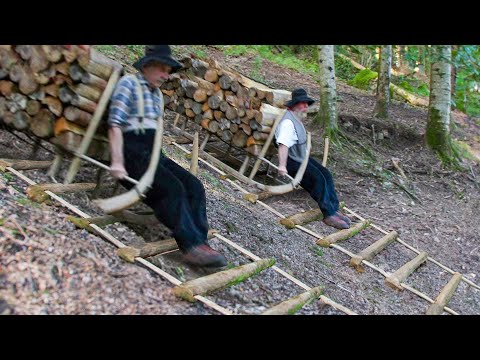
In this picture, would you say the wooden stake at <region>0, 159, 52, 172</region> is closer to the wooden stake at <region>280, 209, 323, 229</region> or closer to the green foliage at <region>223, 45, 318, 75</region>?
the wooden stake at <region>280, 209, 323, 229</region>

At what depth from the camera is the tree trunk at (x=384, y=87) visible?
12.1 m

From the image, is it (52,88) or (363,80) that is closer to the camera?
(52,88)

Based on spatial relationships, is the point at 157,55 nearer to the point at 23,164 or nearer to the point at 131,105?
the point at 131,105

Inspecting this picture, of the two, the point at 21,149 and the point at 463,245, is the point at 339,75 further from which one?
the point at 21,149

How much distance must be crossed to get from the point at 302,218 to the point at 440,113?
5200mm

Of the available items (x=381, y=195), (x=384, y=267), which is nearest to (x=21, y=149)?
(x=384, y=267)

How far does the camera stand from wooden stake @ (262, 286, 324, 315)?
155 inches

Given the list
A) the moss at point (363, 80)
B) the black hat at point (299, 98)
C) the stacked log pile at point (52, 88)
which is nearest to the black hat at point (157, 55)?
the stacked log pile at point (52, 88)

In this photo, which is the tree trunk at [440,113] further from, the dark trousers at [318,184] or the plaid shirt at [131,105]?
the plaid shirt at [131,105]

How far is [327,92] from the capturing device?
979cm

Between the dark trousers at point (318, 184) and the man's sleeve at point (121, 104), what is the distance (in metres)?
3.37

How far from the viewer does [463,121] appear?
16156mm

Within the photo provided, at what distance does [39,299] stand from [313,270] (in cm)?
319

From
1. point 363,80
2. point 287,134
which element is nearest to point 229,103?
point 287,134
